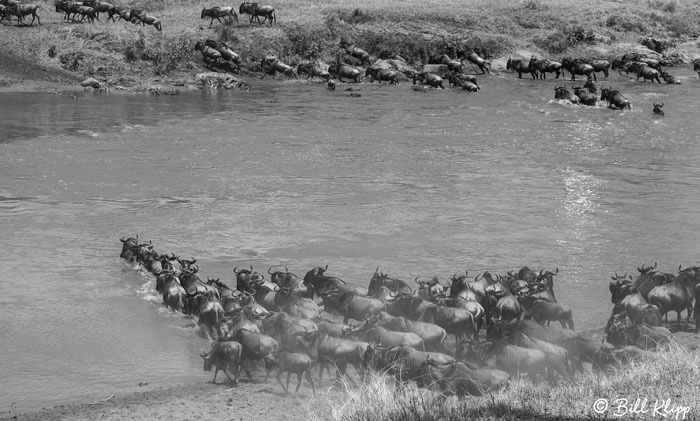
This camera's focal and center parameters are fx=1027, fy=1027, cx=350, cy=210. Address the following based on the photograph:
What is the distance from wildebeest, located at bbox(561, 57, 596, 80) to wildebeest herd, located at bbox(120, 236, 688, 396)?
28981mm

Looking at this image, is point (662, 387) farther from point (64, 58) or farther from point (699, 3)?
point (699, 3)

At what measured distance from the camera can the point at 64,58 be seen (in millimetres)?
38094

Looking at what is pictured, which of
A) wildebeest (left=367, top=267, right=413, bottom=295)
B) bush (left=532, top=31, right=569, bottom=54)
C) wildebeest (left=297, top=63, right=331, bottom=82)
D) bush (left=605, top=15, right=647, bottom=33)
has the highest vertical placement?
bush (left=605, top=15, right=647, bottom=33)

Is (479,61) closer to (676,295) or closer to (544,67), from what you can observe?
(544,67)

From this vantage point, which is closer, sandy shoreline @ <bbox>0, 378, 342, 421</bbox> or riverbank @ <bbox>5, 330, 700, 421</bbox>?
riverbank @ <bbox>5, 330, 700, 421</bbox>

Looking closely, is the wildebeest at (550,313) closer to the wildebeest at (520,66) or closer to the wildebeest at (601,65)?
the wildebeest at (520,66)

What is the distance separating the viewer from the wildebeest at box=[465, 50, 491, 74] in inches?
1750

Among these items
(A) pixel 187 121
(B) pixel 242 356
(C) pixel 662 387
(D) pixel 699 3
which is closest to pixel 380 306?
(B) pixel 242 356

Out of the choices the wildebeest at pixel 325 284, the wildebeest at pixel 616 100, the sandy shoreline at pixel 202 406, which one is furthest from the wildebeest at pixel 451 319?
the wildebeest at pixel 616 100

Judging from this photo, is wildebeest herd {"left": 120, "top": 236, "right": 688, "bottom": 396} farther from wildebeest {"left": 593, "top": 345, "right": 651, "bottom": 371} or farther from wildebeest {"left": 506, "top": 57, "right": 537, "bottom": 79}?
wildebeest {"left": 506, "top": 57, "right": 537, "bottom": 79}

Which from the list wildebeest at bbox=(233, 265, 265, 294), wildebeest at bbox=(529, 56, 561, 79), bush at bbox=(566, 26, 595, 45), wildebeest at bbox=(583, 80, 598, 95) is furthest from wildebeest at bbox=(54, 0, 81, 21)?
wildebeest at bbox=(233, 265, 265, 294)

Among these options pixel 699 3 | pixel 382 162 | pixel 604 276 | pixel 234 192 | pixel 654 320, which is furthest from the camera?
pixel 699 3

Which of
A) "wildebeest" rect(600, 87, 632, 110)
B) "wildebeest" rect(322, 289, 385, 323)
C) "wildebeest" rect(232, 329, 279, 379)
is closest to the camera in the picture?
"wildebeest" rect(232, 329, 279, 379)

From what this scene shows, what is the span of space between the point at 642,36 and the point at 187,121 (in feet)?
96.2
